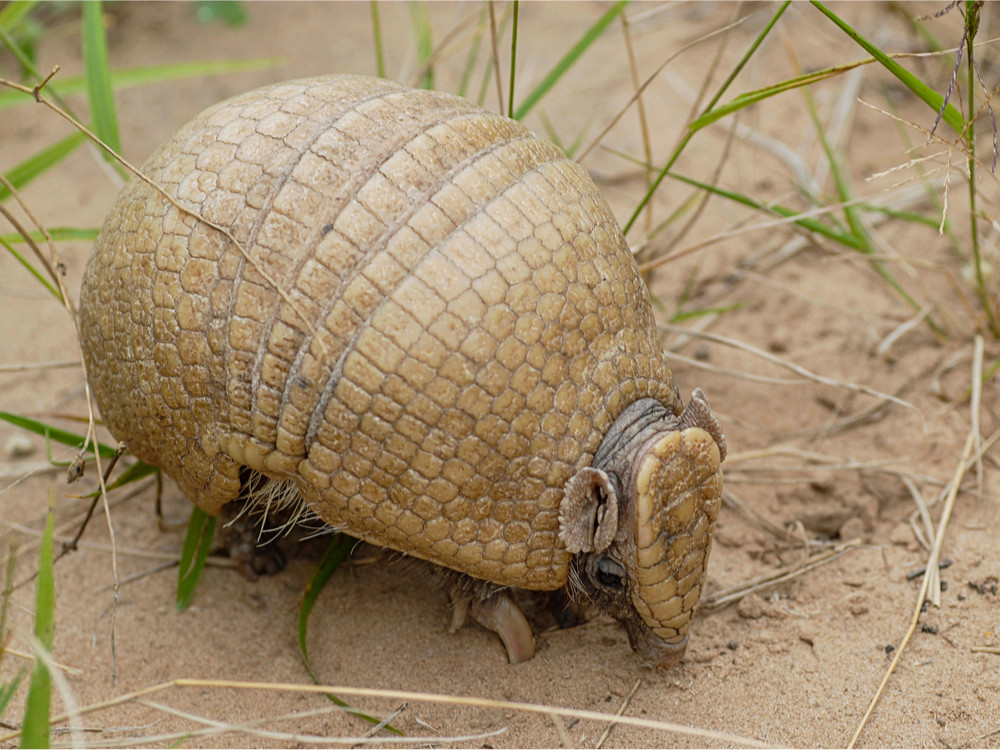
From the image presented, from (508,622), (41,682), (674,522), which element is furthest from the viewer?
(508,622)

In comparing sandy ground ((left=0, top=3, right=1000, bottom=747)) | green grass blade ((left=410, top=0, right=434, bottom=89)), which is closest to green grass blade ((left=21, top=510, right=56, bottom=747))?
sandy ground ((left=0, top=3, right=1000, bottom=747))

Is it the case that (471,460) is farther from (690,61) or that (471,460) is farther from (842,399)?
(690,61)

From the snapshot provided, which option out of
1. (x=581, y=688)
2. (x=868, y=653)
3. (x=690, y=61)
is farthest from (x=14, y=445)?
(x=690, y=61)

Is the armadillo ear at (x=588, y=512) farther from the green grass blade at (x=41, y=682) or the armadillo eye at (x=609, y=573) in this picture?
the green grass blade at (x=41, y=682)

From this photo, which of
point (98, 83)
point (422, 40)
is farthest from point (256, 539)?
point (422, 40)

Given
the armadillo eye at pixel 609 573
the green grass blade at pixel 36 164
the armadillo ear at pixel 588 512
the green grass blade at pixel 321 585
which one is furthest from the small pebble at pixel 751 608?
the green grass blade at pixel 36 164

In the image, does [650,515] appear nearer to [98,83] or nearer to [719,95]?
[719,95]

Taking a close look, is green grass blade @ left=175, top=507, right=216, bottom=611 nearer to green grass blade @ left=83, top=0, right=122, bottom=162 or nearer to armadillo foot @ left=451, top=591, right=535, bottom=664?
armadillo foot @ left=451, top=591, right=535, bottom=664
